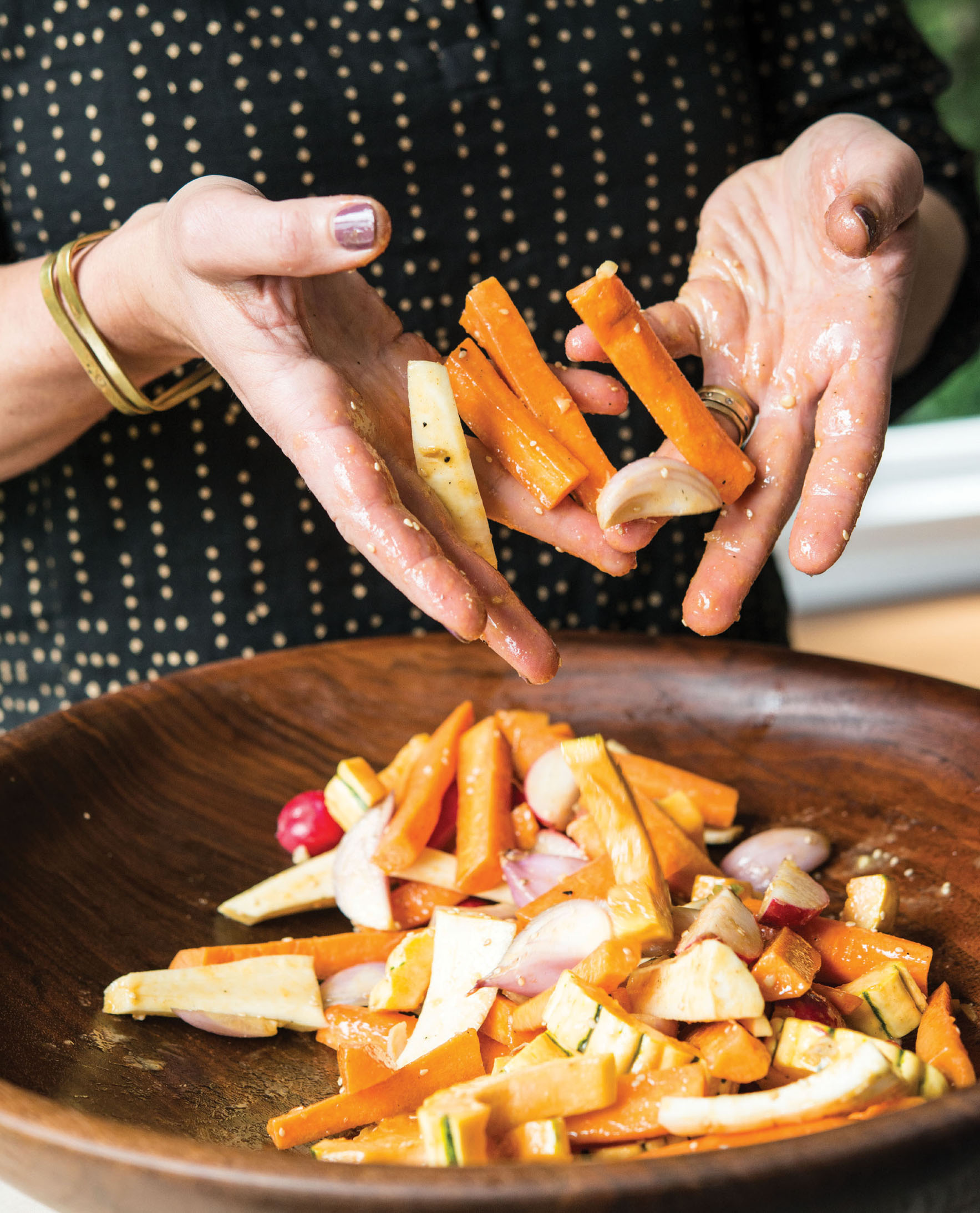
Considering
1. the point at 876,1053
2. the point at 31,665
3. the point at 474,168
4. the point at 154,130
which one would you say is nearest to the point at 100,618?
the point at 31,665

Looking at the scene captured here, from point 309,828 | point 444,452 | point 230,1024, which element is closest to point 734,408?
point 444,452

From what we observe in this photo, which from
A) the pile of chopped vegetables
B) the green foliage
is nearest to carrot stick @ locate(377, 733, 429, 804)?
the pile of chopped vegetables

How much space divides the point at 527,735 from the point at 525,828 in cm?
11

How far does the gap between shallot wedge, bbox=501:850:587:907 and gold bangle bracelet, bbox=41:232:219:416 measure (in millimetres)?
629

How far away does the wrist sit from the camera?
98 centimetres

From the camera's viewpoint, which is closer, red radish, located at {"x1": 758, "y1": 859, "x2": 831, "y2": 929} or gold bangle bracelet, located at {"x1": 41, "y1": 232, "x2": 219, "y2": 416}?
red radish, located at {"x1": 758, "y1": 859, "x2": 831, "y2": 929}

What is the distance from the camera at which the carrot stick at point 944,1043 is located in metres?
0.75

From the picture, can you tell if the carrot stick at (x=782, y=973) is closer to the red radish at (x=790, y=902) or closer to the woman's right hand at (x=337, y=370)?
the red radish at (x=790, y=902)

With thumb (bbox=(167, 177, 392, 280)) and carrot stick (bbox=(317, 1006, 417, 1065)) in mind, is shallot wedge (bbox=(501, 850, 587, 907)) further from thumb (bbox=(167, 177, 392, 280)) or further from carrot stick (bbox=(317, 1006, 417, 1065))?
thumb (bbox=(167, 177, 392, 280))

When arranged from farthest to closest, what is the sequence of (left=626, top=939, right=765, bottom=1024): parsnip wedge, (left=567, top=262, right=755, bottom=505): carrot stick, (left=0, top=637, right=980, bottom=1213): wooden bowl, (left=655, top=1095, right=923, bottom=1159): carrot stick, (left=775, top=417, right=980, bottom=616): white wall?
(left=775, top=417, right=980, bottom=616): white wall → (left=567, top=262, right=755, bottom=505): carrot stick → (left=626, top=939, right=765, bottom=1024): parsnip wedge → (left=655, top=1095, right=923, bottom=1159): carrot stick → (left=0, top=637, right=980, bottom=1213): wooden bowl

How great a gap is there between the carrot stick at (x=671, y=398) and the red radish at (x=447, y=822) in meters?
0.43

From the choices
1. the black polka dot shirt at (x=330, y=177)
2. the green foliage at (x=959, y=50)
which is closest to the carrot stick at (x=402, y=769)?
the black polka dot shirt at (x=330, y=177)

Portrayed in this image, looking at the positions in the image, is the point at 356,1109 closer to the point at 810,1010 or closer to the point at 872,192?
the point at 810,1010

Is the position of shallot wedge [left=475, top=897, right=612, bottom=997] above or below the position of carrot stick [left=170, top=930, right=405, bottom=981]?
above
